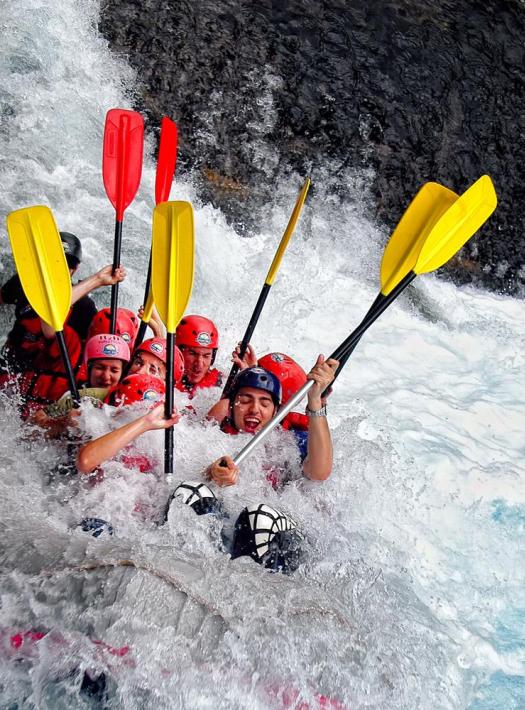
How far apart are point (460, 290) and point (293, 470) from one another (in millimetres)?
4823

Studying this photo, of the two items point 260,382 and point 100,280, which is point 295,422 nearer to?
point 260,382

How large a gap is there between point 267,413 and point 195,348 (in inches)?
33.6

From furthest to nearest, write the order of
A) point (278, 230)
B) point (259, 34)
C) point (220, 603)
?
point (259, 34) → point (278, 230) → point (220, 603)

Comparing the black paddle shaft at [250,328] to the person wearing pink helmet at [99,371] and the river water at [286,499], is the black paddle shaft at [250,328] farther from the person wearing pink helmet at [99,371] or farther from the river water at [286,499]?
the person wearing pink helmet at [99,371]

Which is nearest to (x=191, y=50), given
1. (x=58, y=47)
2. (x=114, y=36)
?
(x=114, y=36)

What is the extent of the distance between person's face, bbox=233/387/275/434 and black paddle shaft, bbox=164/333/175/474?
52cm

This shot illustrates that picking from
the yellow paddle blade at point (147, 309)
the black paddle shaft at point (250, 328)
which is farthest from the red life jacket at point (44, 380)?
the black paddle shaft at point (250, 328)

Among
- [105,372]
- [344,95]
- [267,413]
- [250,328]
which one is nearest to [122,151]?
[250,328]

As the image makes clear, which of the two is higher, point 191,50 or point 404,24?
point 404,24

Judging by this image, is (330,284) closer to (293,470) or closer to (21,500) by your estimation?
(293,470)

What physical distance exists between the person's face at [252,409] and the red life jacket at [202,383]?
57 centimetres

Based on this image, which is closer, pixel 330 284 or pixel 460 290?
pixel 330 284

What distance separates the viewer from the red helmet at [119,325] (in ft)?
13.7

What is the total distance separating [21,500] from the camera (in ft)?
9.94
